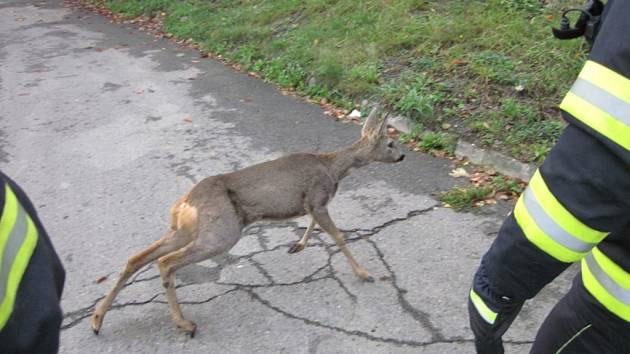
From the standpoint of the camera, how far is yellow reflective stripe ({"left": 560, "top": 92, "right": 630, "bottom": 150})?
152cm

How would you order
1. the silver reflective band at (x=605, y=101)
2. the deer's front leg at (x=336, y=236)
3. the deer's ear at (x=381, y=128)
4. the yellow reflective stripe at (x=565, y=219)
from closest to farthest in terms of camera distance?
the silver reflective band at (x=605, y=101) < the yellow reflective stripe at (x=565, y=219) < the deer's front leg at (x=336, y=236) < the deer's ear at (x=381, y=128)

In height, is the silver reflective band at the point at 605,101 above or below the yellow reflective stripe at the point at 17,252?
above

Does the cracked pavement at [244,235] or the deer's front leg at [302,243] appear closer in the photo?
the cracked pavement at [244,235]

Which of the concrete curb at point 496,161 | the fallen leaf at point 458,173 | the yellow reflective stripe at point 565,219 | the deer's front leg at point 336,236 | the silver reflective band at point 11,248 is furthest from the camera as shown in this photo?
the fallen leaf at point 458,173

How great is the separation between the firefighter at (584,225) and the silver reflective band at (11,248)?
1198mm

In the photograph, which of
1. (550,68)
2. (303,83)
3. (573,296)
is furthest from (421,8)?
(573,296)

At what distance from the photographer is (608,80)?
1.55m

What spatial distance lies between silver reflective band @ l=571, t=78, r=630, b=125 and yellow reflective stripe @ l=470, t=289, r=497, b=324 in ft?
2.29

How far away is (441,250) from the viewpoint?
16.1 ft

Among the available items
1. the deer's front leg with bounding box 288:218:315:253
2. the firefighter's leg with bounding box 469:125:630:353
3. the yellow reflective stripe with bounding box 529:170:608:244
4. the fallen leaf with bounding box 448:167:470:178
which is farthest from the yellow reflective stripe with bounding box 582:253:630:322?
Result: the fallen leaf with bounding box 448:167:470:178

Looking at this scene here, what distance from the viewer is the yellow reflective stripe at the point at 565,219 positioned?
5.45 feet

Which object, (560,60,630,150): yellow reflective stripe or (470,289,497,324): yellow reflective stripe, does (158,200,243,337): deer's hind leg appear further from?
(560,60,630,150): yellow reflective stripe

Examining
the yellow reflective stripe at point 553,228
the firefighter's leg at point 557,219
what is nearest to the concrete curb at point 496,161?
the firefighter's leg at point 557,219

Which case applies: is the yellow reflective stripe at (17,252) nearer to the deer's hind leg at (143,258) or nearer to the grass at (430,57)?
the deer's hind leg at (143,258)
